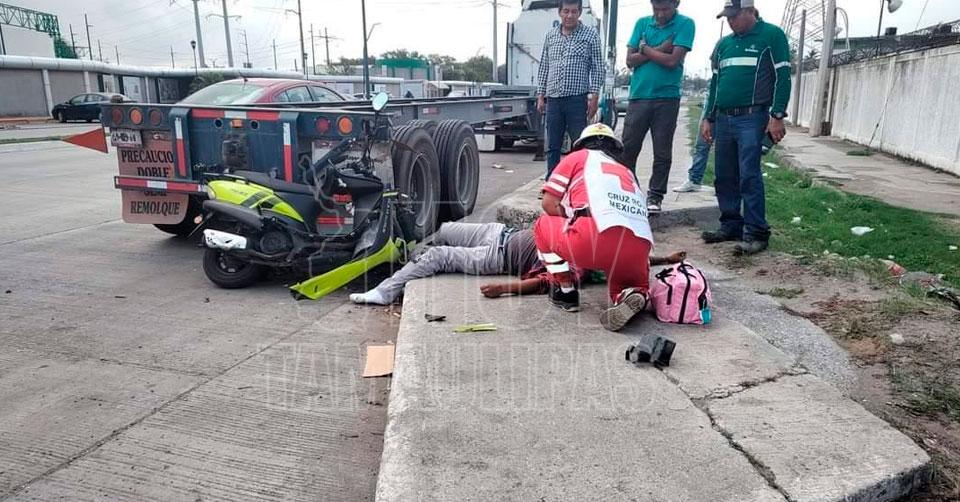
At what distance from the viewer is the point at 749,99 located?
16.5 feet

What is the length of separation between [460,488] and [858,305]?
297cm

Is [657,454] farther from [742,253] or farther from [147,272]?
[147,272]

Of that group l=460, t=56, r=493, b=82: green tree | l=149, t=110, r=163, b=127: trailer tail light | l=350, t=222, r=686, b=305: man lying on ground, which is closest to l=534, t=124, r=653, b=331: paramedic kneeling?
l=350, t=222, r=686, b=305: man lying on ground

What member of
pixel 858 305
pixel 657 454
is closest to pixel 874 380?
pixel 858 305

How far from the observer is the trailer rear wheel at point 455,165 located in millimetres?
6781

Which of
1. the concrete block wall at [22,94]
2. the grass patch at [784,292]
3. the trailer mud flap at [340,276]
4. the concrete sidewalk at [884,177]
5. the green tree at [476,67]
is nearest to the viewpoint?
the grass patch at [784,292]

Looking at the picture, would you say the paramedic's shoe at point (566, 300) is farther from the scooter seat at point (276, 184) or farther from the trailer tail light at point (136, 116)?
the trailer tail light at point (136, 116)

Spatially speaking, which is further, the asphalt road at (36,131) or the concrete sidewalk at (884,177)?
the asphalt road at (36,131)

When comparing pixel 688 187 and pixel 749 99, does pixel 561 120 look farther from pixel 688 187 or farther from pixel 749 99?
pixel 749 99

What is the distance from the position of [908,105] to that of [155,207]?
46.1ft

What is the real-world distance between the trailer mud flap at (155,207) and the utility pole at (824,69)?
1899 centimetres

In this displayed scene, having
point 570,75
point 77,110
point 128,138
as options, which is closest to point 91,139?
point 128,138

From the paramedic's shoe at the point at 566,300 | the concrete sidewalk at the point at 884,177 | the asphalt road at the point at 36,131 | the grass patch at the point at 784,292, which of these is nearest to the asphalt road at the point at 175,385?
the paramedic's shoe at the point at 566,300

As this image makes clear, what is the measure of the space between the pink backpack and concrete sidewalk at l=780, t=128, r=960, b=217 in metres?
5.25
